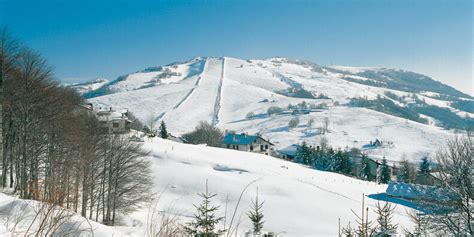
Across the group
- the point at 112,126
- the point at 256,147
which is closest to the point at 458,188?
the point at 112,126

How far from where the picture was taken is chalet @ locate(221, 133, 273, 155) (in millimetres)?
79875

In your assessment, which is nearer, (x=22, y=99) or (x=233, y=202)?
(x=22, y=99)

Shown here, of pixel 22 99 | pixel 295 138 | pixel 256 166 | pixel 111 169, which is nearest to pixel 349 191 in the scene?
pixel 256 166

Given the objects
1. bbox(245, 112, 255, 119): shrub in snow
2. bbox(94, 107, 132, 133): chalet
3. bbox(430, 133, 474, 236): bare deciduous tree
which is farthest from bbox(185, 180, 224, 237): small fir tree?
bbox(245, 112, 255, 119): shrub in snow

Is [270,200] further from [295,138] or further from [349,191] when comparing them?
[295,138]

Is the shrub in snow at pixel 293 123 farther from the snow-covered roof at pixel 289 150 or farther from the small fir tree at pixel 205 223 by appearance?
the small fir tree at pixel 205 223

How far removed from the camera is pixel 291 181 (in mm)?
40656

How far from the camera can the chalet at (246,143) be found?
79.9 meters

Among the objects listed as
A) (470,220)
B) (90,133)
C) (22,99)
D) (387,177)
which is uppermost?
(22,99)

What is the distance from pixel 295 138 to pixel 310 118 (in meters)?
37.3

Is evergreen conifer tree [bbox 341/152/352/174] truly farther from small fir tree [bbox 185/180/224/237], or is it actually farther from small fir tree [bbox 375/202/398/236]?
small fir tree [bbox 185/180/224/237]

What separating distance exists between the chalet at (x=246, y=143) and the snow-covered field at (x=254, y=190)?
28093mm

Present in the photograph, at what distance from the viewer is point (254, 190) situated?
119 feet

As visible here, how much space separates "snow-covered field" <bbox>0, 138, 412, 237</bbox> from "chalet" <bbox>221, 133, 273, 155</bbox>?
28093 mm
